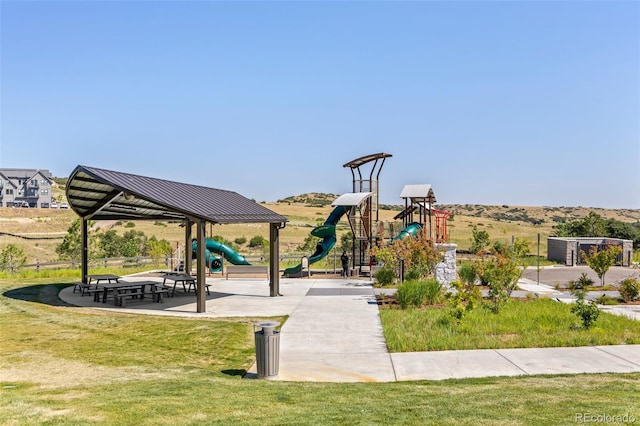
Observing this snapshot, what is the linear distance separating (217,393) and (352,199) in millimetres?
20031

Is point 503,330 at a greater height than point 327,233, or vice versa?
point 327,233

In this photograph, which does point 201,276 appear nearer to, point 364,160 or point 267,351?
point 267,351

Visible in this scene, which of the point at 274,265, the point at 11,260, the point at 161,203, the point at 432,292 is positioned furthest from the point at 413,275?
the point at 11,260

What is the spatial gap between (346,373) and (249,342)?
327 centimetres

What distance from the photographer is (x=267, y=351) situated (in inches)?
356

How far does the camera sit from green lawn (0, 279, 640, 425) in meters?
6.46

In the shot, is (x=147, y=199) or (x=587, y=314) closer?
(x=587, y=314)

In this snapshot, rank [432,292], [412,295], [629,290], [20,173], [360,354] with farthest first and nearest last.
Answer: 1. [20,173]
2. [629,290]
3. [432,292]
4. [412,295]
5. [360,354]

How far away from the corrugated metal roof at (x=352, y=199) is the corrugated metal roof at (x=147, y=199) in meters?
Result: 5.77

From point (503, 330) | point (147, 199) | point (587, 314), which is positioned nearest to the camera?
point (503, 330)

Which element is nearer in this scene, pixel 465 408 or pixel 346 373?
pixel 465 408

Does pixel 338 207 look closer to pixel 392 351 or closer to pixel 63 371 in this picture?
pixel 392 351

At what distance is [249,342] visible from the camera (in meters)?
12.0

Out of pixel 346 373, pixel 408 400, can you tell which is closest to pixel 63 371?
pixel 346 373
